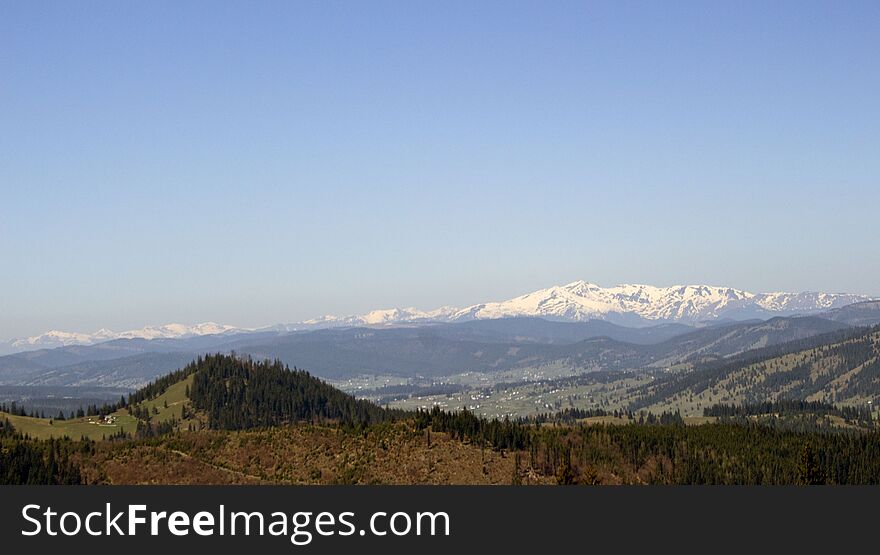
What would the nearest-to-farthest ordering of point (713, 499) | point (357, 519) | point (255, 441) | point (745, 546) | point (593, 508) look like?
point (357, 519) → point (745, 546) → point (593, 508) → point (713, 499) → point (255, 441)

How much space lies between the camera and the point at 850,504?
286 feet

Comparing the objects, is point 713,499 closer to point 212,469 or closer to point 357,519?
point 357,519

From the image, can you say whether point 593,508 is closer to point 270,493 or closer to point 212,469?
point 270,493

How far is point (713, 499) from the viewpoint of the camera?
9138 cm

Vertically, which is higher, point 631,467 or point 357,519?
point 357,519

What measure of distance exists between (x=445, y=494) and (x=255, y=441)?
119465mm

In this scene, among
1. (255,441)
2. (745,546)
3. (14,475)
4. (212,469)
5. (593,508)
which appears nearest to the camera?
(745,546)

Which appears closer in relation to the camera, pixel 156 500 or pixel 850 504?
pixel 156 500

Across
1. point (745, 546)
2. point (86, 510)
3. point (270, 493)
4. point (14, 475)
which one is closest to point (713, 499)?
point (745, 546)

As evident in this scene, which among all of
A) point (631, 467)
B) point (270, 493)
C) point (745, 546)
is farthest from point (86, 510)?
point (631, 467)

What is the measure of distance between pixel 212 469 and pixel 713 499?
116593mm

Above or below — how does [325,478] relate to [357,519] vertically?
below

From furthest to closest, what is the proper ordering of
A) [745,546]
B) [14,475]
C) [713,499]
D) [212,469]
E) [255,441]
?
1. [255,441]
2. [212,469]
3. [14,475]
4. [713,499]
5. [745,546]

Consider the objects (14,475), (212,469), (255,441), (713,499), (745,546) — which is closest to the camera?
(745,546)
